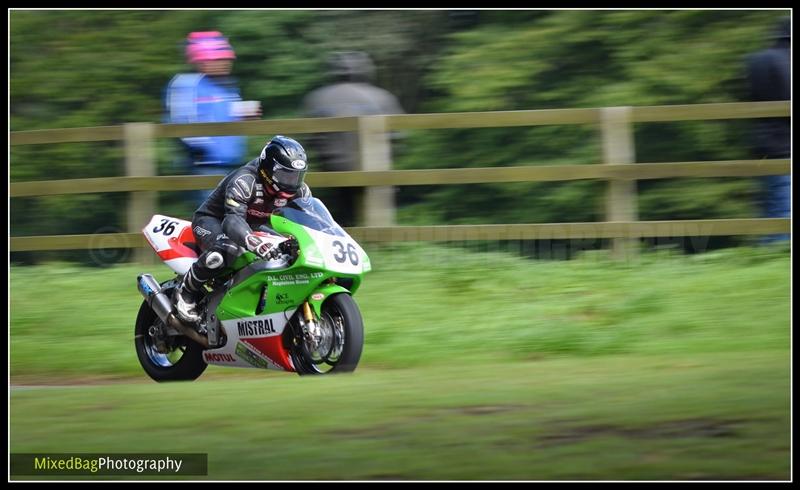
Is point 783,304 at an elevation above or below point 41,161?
below

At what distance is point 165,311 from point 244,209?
1035 mm

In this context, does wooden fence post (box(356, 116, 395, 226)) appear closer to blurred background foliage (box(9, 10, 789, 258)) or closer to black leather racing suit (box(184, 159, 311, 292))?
blurred background foliage (box(9, 10, 789, 258))

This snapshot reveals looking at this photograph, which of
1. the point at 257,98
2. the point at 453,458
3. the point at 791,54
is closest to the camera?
the point at 453,458

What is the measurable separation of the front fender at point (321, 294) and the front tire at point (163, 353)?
1294 mm

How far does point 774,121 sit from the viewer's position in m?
12.1

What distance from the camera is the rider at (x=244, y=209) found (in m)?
9.05

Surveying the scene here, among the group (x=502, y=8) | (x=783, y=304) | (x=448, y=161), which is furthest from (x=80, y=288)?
(x=783, y=304)

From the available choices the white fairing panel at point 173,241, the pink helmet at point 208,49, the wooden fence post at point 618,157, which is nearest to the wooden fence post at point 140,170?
the pink helmet at point 208,49

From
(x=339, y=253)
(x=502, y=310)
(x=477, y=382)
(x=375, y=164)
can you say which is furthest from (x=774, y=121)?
(x=339, y=253)

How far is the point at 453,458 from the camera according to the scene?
6.70m

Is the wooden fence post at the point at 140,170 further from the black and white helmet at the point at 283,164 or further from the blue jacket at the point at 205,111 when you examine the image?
the black and white helmet at the point at 283,164

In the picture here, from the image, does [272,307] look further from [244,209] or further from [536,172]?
[536,172]

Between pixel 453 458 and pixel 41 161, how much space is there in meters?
10.7

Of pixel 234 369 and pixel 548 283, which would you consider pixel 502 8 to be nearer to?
pixel 548 283
